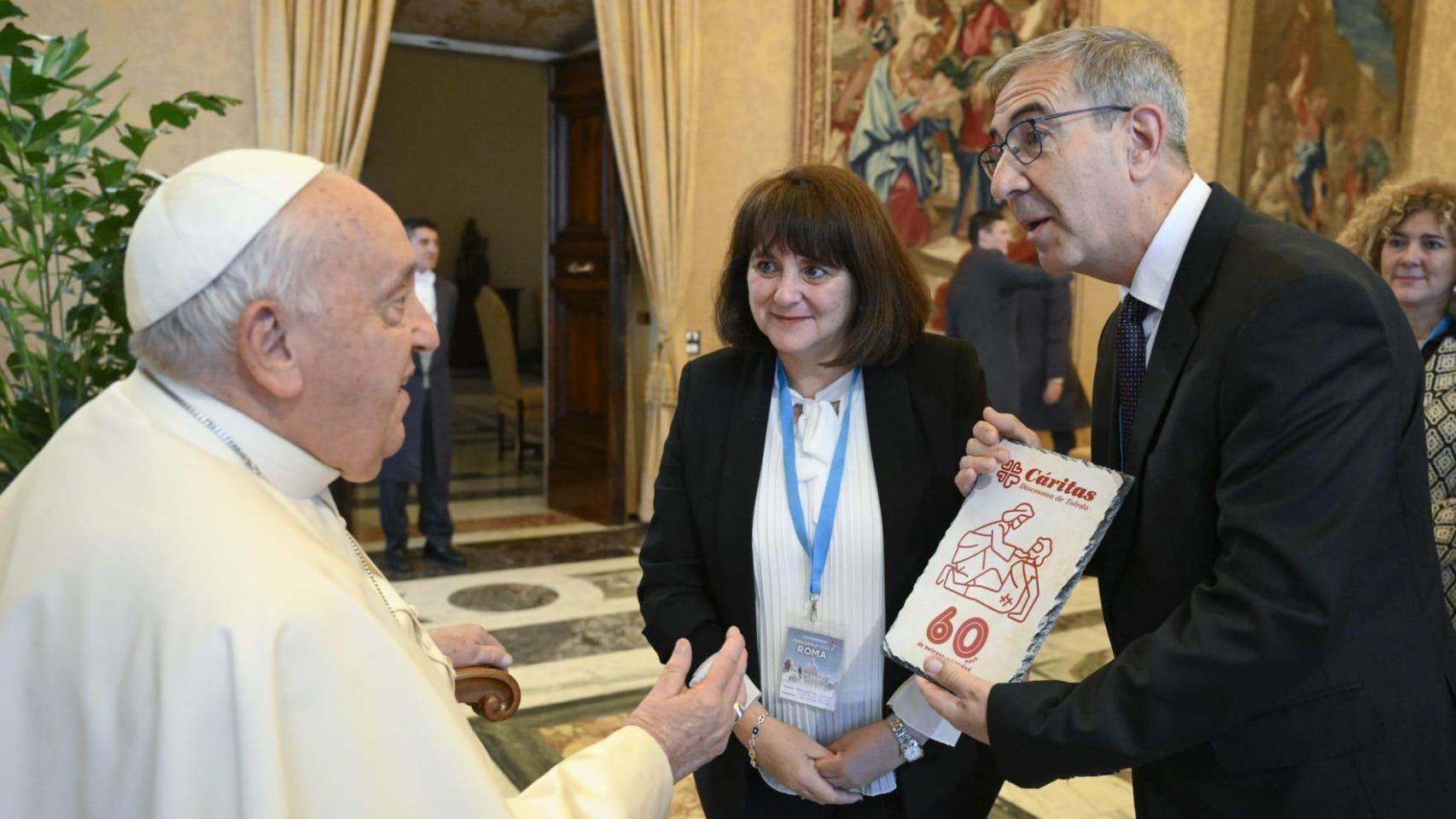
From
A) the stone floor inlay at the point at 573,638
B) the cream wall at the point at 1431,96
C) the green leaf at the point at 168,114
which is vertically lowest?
the stone floor inlay at the point at 573,638

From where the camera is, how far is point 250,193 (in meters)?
1.32

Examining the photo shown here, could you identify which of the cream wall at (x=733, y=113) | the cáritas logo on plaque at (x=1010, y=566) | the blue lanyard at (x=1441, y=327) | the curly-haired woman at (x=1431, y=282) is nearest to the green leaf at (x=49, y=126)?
the cáritas logo on plaque at (x=1010, y=566)

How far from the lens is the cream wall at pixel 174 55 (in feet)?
19.2

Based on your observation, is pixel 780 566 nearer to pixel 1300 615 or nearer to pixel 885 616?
pixel 885 616

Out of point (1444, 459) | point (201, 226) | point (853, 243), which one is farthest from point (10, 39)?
point (1444, 459)

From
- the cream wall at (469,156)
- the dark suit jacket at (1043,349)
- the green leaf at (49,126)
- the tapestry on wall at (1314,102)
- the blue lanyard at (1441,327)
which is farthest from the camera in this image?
the cream wall at (469,156)

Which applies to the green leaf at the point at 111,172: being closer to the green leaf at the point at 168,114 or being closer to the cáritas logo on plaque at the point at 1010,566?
the green leaf at the point at 168,114

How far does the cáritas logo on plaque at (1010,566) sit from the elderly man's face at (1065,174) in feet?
1.09

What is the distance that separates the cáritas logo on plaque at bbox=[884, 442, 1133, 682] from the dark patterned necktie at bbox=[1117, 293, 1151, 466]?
0.12 metres

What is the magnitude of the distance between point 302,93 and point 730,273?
4.80 meters

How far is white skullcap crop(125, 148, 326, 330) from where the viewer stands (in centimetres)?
130

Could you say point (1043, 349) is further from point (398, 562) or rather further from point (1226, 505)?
point (1226, 505)

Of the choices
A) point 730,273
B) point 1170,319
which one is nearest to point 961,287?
point 730,273

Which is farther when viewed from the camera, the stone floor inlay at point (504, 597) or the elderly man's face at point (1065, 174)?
the stone floor inlay at point (504, 597)
